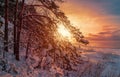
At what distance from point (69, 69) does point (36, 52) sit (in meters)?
2.52

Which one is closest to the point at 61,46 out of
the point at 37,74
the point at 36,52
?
the point at 36,52

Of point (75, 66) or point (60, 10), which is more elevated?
point (60, 10)

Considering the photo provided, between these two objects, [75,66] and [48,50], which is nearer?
[48,50]

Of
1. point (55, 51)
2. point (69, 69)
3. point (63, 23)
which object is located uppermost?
point (63, 23)

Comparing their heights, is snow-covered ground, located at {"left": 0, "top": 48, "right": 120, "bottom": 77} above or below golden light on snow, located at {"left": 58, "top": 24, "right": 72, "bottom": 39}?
below

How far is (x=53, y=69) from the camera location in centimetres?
1806

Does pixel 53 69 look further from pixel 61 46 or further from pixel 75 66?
pixel 75 66

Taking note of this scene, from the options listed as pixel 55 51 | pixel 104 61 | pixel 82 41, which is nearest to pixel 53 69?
pixel 55 51

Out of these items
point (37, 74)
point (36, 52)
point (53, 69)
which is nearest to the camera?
point (37, 74)

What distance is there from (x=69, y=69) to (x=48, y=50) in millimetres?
2050

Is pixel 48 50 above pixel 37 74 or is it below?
above

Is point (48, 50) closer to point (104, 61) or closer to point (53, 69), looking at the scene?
point (53, 69)

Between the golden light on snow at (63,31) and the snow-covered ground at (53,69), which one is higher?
the golden light on snow at (63,31)

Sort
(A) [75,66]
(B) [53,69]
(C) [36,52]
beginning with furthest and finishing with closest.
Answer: (A) [75,66], (C) [36,52], (B) [53,69]
